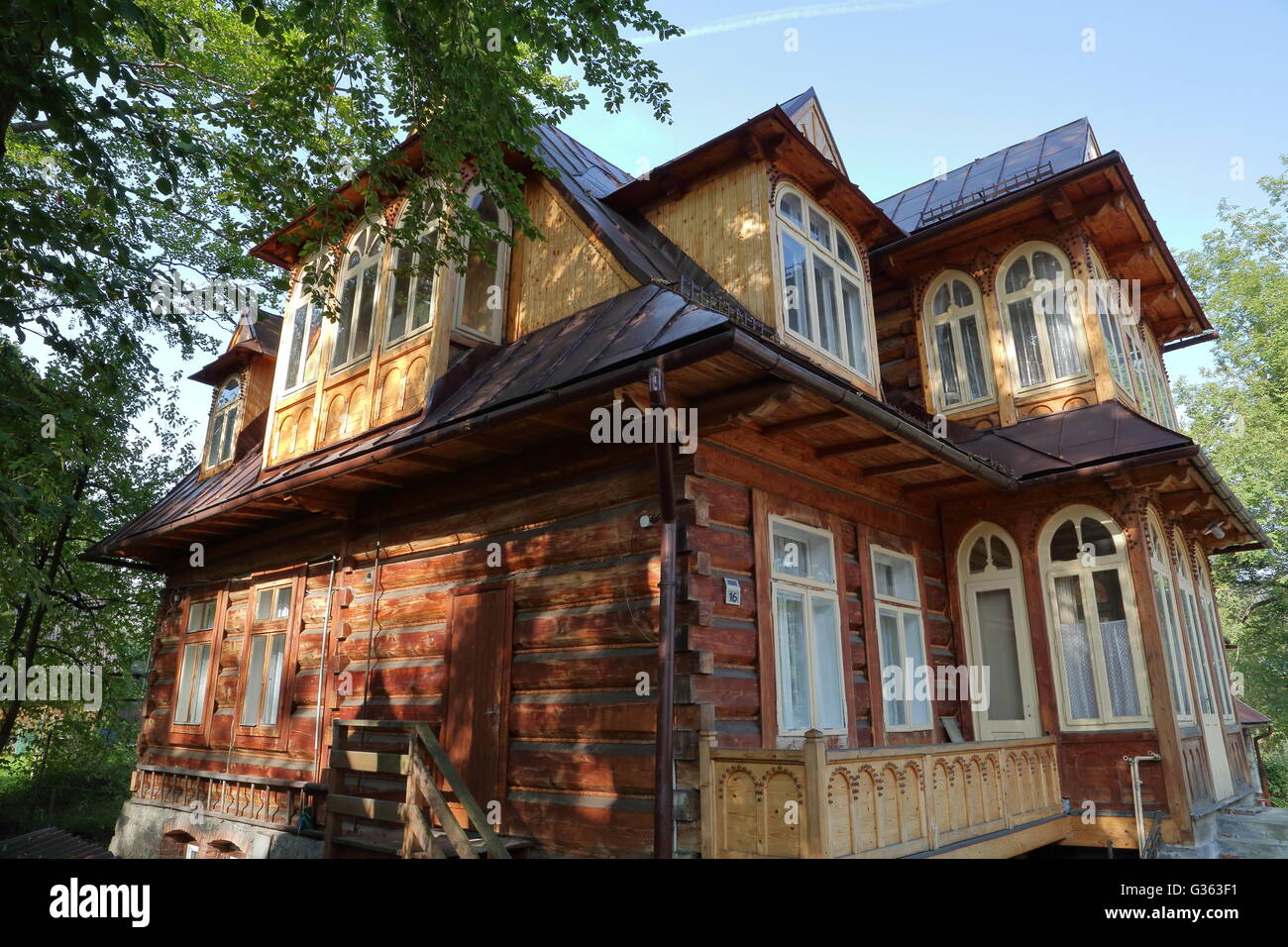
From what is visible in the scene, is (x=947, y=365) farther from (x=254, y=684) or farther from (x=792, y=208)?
(x=254, y=684)

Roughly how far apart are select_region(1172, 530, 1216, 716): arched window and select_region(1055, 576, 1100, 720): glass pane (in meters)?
2.24

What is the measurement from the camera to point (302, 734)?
10.4 m

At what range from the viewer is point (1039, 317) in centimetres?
1180

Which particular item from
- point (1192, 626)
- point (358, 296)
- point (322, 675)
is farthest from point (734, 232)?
point (1192, 626)

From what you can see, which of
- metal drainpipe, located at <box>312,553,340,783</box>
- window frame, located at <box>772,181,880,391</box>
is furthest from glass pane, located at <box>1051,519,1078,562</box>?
metal drainpipe, located at <box>312,553,340,783</box>

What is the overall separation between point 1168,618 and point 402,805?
960cm

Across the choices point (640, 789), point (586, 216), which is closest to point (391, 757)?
point (640, 789)

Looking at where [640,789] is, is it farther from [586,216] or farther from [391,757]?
[586,216]

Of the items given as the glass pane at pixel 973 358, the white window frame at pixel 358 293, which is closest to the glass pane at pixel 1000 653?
the glass pane at pixel 973 358

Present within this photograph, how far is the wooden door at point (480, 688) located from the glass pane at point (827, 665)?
10.1ft

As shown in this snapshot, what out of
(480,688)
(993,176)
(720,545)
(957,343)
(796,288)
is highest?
(993,176)

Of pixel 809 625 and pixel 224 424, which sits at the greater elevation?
pixel 224 424

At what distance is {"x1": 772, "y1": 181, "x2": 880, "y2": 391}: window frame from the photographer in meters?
9.46
